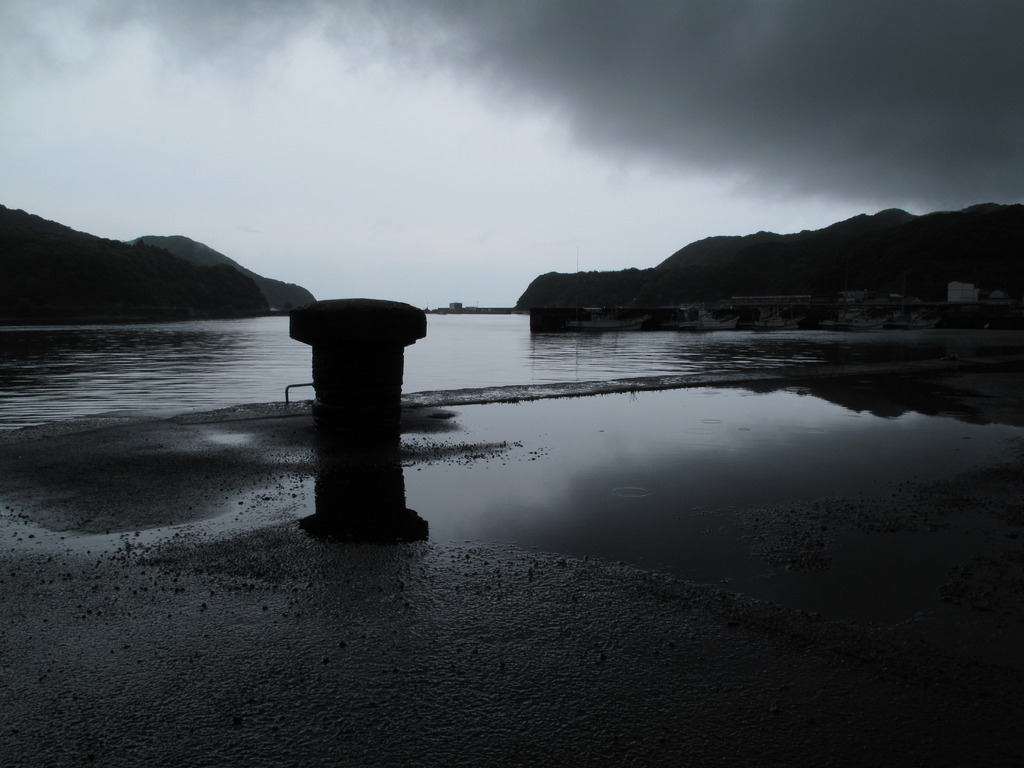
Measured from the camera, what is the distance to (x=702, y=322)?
100 m

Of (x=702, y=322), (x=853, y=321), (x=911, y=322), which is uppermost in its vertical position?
(x=702, y=322)

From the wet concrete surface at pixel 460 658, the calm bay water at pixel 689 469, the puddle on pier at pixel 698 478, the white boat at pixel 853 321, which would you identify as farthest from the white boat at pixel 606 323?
the wet concrete surface at pixel 460 658

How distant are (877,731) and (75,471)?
7.32 meters

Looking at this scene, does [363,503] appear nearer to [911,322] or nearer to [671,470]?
[671,470]

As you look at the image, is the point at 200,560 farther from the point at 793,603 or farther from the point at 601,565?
the point at 793,603

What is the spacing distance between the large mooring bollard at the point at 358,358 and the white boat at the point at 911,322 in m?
97.5

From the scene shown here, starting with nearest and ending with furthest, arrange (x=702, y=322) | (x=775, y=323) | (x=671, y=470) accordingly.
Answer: (x=671, y=470) < (x=702, y=322) < (x=775, y=323)

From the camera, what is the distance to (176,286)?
607 feet

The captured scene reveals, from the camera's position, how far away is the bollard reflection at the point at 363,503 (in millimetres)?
5234

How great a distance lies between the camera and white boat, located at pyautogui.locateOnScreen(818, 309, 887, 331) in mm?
97450

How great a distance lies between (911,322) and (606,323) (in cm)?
4402

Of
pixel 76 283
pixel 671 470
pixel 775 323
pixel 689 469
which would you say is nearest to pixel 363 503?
→ pixel 671 470

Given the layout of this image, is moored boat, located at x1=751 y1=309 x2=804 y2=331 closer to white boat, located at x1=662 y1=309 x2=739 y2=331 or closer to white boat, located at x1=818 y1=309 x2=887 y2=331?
white boat, located at x1=662 y1=309 x2=739 y2=331

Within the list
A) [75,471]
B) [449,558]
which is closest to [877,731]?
[449,558]
